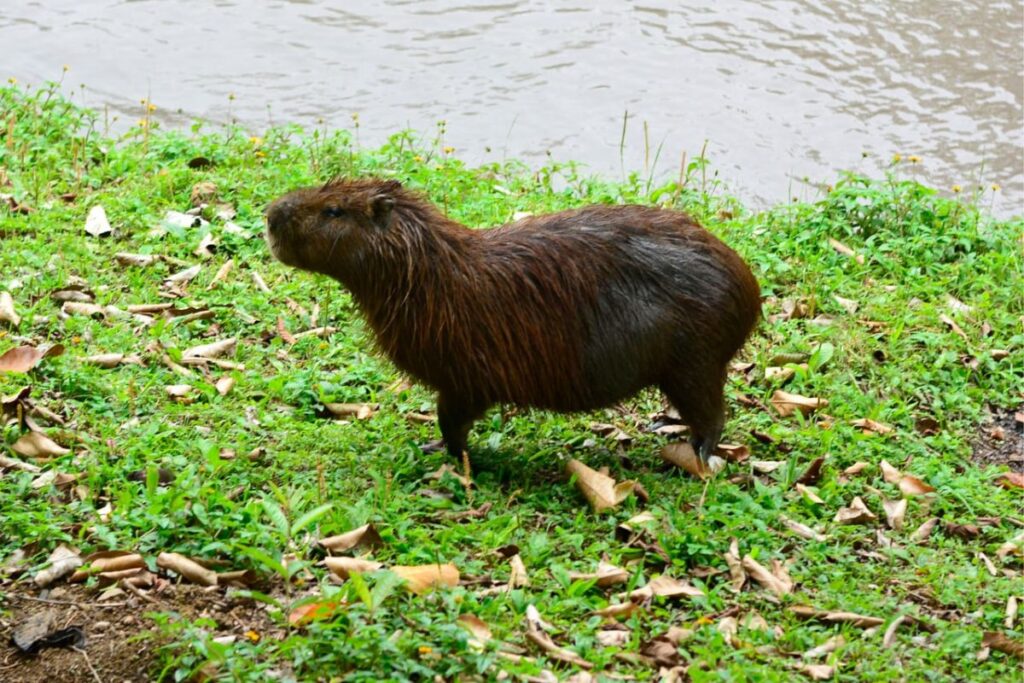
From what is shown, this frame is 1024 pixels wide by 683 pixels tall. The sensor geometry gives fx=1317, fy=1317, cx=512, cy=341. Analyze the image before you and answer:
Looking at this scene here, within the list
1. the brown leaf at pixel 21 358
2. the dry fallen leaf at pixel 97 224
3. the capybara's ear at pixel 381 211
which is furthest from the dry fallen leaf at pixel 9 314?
the capybara's ear at pixel 381 211

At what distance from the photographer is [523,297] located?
4.84m

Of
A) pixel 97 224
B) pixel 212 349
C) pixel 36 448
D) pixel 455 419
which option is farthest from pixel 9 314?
pixel 455 419

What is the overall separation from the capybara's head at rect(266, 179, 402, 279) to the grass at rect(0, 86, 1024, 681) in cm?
49

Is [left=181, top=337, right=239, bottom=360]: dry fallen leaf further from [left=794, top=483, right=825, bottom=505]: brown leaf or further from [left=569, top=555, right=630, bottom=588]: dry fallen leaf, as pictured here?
[left=794, top=483, right=825, bottom=505]: brown leaf

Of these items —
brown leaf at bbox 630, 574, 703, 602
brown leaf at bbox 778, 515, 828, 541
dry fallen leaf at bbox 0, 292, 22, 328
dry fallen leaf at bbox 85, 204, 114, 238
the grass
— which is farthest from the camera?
dry fallen leaf at bbox 85, 204, 114, 238

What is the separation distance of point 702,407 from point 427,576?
5.05 feet

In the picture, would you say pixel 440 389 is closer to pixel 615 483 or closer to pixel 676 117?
pixel 615 483

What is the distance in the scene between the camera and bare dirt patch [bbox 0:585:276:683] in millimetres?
3613

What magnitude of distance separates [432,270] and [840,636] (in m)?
1.91

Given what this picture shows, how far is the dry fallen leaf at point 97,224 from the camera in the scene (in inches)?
259

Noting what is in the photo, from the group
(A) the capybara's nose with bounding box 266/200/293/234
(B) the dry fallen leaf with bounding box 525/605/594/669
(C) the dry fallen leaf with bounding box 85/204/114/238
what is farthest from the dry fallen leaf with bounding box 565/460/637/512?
(C) the dry fallen leaf with bounding box 85/204/114/238

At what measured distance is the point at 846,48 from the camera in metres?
9.84

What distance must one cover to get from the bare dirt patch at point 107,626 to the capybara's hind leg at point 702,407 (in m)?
1.90

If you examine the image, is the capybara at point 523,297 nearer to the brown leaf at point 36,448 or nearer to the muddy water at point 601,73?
the brown leaf at point 36,448
